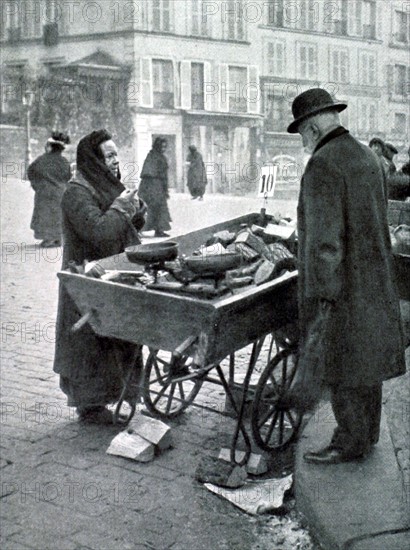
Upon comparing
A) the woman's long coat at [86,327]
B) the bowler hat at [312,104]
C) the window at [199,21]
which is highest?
the window at [199,21]

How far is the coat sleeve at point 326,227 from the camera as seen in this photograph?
380cm

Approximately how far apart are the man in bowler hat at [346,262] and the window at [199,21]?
717 inches

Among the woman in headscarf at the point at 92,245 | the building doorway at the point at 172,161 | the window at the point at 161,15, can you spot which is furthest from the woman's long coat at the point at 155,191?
the building doorway at the point at 172,161

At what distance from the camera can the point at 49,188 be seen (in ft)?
44.3

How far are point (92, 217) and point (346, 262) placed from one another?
1.78 metres

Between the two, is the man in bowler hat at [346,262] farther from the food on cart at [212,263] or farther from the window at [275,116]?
the window at [275,116]

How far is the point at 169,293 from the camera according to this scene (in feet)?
14.2

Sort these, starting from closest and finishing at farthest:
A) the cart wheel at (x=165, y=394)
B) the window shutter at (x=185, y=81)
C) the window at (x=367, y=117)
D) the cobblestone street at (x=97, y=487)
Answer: the cobblestone street at (x=97, y=487) < the cart wheel at (x=165, y=394) < the window at (x=367, y=117) < the window shutter at (x=185, y=81)

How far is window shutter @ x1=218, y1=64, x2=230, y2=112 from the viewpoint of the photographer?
23.2 metres

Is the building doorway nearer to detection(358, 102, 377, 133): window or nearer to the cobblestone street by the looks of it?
detection(358, 102, 377, 133): window

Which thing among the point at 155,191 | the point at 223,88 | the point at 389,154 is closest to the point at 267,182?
the point at 389,154

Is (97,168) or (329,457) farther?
(97,168)

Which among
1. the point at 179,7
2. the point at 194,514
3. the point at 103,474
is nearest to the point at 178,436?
the point at 103,474

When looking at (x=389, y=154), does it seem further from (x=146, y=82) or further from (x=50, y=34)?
(x=146, y=82)
